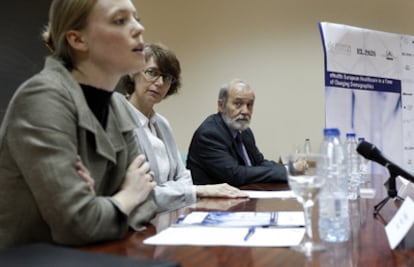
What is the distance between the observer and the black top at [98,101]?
1175 millimetres

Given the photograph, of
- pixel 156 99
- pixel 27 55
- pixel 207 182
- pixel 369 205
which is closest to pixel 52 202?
pixel 369 205

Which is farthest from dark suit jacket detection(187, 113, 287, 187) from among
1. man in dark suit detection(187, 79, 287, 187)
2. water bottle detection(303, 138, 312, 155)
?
water bottle detection(303, 138, 312, 155)

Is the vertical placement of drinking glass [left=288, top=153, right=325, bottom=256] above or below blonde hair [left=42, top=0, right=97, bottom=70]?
below

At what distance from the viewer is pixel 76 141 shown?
3.34 ft

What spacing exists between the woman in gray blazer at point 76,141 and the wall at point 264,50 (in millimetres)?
2813

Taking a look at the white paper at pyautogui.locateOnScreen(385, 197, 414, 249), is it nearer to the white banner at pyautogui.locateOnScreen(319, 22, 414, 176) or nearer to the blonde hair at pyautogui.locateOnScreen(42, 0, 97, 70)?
the blonde hair at pyautogui.locateOnScreen(42, 0, 97, 70)

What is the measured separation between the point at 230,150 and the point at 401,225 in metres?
1.88

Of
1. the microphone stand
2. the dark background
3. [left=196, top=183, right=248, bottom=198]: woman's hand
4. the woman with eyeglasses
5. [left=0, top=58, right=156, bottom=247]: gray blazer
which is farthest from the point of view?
the dark background

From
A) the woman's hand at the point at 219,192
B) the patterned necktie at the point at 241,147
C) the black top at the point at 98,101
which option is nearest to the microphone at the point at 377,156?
the woman's hand at the point at 219,192

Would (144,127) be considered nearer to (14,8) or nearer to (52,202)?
(52,202)

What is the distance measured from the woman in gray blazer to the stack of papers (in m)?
0.12

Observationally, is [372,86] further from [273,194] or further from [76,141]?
[76,141]

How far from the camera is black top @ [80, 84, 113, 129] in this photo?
1.17 m

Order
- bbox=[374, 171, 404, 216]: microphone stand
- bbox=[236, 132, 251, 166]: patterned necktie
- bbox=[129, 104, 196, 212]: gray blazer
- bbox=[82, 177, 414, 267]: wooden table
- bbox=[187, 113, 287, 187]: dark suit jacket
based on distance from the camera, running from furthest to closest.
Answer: bbox=[236, 132, 251, 166]: patterned necktie
bbox=[187, 113, 287, 187]: dark suit jacket
bbox=[129, 104, 196, 212]: gray blazer
bbox=[374, 171, 404, 216]: microphone stand
bbox=[82, 177, 414, 267]: wooden table
